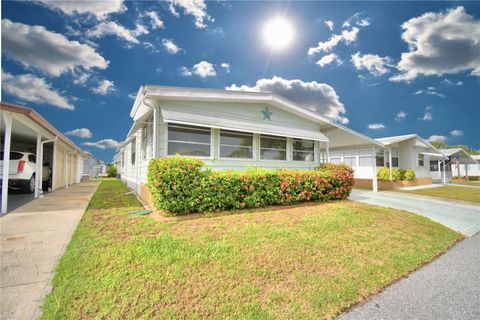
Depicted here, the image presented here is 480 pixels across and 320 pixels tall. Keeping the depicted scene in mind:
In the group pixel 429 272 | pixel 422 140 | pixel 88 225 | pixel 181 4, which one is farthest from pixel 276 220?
pixel 422 140

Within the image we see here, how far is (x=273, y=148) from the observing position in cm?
928

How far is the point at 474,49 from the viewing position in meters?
13.7

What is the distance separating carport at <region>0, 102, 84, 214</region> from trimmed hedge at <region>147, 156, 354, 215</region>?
4.00 meters

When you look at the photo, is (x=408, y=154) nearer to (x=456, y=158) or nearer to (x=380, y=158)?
(x=380, y=158)

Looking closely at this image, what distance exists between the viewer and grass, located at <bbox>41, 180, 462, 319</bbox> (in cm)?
212

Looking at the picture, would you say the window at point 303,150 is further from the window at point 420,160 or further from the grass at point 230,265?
the window at point 420,160

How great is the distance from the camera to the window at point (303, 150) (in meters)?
10.0

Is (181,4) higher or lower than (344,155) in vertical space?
higher

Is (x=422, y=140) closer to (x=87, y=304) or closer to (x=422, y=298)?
(x=422, y=298)

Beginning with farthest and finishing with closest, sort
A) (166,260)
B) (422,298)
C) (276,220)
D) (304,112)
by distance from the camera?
(304,112) < (276,220) < (166,260) < (422,298)

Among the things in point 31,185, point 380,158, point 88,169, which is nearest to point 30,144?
point 31,185

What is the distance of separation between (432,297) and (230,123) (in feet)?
21.7

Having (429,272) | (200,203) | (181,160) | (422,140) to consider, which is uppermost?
(422,140)

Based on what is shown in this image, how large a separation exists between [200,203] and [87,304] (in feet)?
11.4
